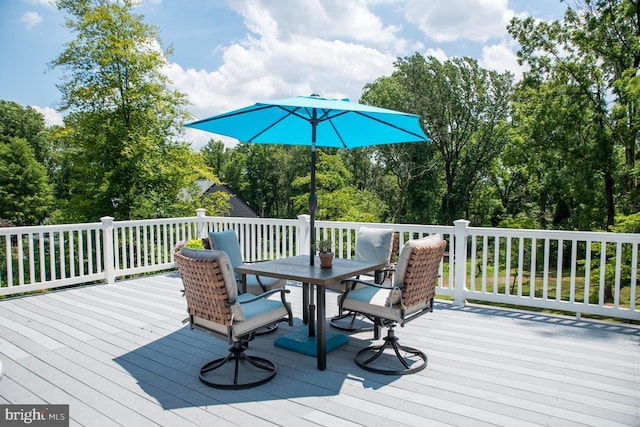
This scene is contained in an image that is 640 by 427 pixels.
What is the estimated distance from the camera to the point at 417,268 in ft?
10.00

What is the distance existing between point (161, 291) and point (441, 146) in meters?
17.6

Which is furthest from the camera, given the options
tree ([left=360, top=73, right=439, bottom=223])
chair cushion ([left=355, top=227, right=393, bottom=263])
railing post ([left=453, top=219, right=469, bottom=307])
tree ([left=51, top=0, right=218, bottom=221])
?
tree ([left=360, top=73, right=439, bottom=223])

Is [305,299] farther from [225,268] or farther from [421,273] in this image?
[225,268]

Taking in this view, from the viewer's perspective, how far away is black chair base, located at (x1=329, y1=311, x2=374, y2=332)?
4.11 meters

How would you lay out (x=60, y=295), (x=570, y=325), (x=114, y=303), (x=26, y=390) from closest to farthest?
(x=26, y=390), (x=570, y=325), (x=114, y=303), (x=60, y=295)

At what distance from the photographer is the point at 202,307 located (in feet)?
9.34

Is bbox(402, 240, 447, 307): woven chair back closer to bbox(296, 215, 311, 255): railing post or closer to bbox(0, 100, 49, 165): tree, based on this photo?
bbox(296, 215, 311, 255): railing post

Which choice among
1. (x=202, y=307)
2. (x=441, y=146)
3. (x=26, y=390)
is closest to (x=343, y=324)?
(x=202, y=307)

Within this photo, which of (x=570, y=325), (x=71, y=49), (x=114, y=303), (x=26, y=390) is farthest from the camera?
(x=71, y=49)

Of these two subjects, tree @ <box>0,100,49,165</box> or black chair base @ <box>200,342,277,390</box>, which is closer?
black chair base @ <box>200,342,277,390</box>

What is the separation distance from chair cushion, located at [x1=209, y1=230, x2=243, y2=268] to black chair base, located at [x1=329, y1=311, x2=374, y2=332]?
3.90 feet

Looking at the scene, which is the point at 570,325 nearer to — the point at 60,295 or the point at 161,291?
the point at 161,291

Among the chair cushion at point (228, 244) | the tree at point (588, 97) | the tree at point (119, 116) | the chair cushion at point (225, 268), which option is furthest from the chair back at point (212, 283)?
the tree at point (588, 97)

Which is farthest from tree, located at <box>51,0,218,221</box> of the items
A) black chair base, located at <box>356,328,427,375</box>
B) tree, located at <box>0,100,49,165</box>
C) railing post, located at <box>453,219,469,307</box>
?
tree, located at <box>0,100,49,165</box>
